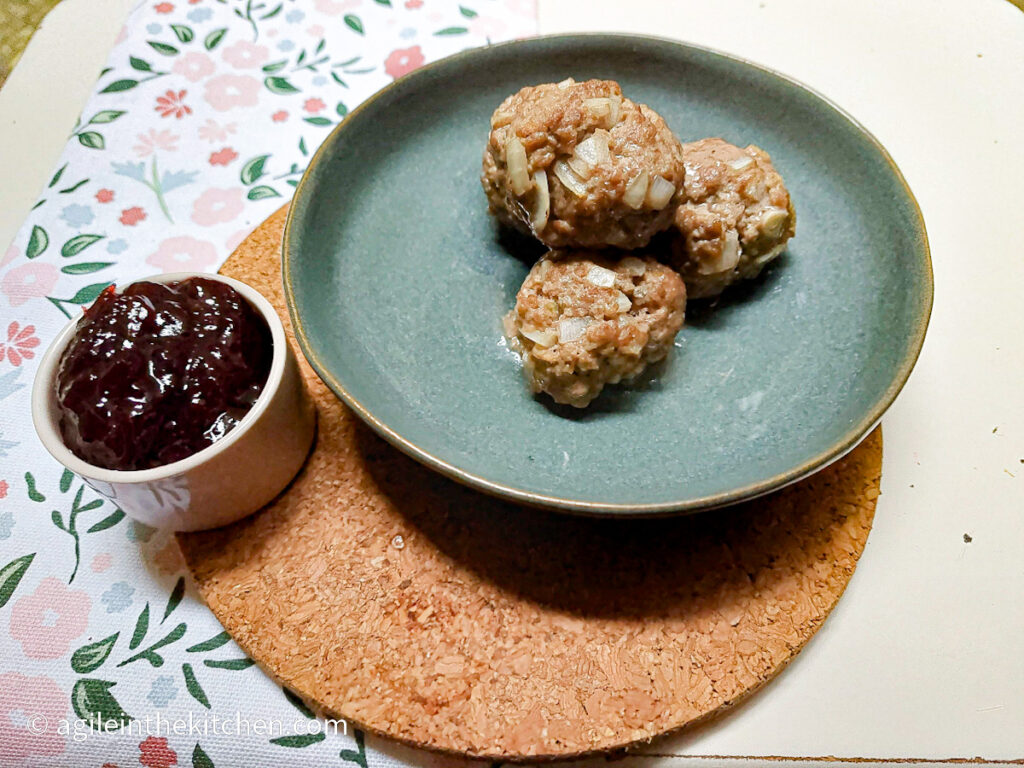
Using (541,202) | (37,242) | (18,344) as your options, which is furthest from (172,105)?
(541,202)

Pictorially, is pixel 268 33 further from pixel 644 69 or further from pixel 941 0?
pixel 941 0

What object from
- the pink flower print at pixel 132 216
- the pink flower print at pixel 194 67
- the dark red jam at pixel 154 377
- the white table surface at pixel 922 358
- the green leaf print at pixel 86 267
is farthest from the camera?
the pink flower print at pixel 194 67

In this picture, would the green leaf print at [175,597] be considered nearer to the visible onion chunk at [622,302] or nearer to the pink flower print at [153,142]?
the visible onion chunk at [622,302]

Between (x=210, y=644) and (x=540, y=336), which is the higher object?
(x=540, y=336)

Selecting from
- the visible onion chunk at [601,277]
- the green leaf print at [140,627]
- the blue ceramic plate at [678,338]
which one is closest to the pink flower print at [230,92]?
the blue ceramic plate at [678,338]

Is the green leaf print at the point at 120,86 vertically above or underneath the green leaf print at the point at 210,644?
above

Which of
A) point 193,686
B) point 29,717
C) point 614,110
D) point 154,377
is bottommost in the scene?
point 29,717

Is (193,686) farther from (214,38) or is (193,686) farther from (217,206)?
(214,38)
